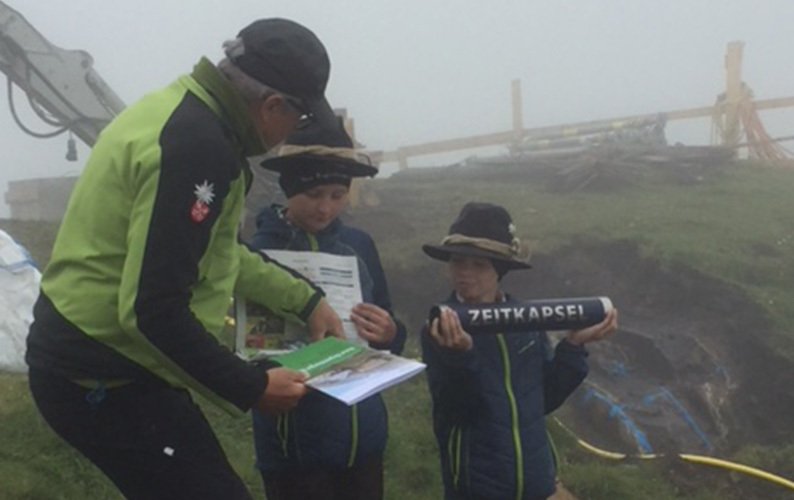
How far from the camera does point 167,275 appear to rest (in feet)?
6.45

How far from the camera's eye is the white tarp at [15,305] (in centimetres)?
572

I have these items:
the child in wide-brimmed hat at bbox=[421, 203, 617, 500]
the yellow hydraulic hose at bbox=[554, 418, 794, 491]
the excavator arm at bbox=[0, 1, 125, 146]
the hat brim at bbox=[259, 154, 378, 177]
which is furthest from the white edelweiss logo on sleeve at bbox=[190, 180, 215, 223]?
the excavator arm at bbox=[0, 1, 125, 146]

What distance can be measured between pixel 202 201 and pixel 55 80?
9.55 metres

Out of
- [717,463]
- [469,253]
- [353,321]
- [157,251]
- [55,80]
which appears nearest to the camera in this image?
[157,251]

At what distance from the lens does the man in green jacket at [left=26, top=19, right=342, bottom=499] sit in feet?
6.47

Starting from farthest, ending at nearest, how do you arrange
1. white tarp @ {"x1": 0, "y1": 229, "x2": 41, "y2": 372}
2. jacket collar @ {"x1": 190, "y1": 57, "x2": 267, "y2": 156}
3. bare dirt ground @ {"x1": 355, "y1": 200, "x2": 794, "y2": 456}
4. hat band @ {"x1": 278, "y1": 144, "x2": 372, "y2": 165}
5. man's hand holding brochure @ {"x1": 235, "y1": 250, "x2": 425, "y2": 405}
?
bare dirt ground @ {"x1": 355, "y1": 200, "x2": 794, "y2": 456} → white tarp @ {"x1": 0, "y1": 229, "x2": 41, "y2": 372} → hat band @ {"x1": 278, "y1": 144, "x2": 372, "y2": 165} → man's hand holding brochure @ {"x1": 235, "y1": 250, "x2": 425, "y2": 405} → jacket collar @ {"x1": 190, "y1": 57, "x2": 267, "y2": 156}

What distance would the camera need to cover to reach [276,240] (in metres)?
3.23

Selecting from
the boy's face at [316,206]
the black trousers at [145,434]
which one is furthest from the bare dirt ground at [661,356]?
the black trousers at [145,434]

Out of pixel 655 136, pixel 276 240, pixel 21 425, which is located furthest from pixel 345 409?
pixel 655 136

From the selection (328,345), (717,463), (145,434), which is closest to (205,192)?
(145,434)

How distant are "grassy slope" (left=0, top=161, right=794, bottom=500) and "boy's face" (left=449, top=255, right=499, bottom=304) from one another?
2.09 meters

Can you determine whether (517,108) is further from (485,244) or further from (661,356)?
(485,244)

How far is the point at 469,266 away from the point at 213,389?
1442 millimetres

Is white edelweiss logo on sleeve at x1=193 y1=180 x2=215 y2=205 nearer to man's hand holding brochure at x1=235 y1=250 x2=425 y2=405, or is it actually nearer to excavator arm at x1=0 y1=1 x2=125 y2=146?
man's hand holding brochure at x1=235 y1=250 x2=425 y2=405
